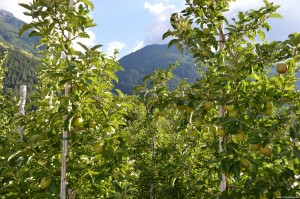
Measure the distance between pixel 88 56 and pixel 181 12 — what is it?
5.73 ft

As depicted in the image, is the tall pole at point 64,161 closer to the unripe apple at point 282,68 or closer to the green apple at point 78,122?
the green apple at point 78,122

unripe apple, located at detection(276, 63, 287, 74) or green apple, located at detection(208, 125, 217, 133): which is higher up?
unripe apple, located at detection(276, 63, 287, 74)

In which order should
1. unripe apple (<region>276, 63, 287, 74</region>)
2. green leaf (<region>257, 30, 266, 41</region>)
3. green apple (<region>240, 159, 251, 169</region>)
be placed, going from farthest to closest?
green leaf (<region>257, 30, 266, 41</region>), unripe apple (<region>276, 63, 287, 74</region>), green apple (<region>240, 159, 251, 169</region>)

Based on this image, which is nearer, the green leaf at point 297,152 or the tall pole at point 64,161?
the green leaf at point 297,152

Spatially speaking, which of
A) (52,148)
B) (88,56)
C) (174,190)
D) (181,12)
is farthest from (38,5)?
(174,190)

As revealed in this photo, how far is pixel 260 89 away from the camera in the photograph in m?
3.32

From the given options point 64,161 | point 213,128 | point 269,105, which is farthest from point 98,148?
point 269,105

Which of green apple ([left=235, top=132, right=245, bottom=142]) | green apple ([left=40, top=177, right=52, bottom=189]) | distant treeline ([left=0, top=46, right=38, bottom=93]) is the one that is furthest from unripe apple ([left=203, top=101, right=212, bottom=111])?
distant treeline ([left=0, top=46, right=38, bottom=93])

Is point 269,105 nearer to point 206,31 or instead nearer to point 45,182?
point 206,31

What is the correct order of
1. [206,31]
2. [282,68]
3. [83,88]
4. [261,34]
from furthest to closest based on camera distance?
[261,34] < [206,31] < [282,68] < [83,88]

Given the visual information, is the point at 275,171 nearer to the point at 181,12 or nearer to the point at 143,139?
the point at 181,12

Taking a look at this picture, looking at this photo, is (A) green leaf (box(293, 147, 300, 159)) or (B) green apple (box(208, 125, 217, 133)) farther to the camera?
(B) green apple (box(208, 125, 217, 133))

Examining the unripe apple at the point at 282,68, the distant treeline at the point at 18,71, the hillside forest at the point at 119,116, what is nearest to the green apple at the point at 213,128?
the hillside forest at the point at 119,116

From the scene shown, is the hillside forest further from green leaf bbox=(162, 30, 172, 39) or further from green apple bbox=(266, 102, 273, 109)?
green leaf bbox=(162, 30, 172, 39)
